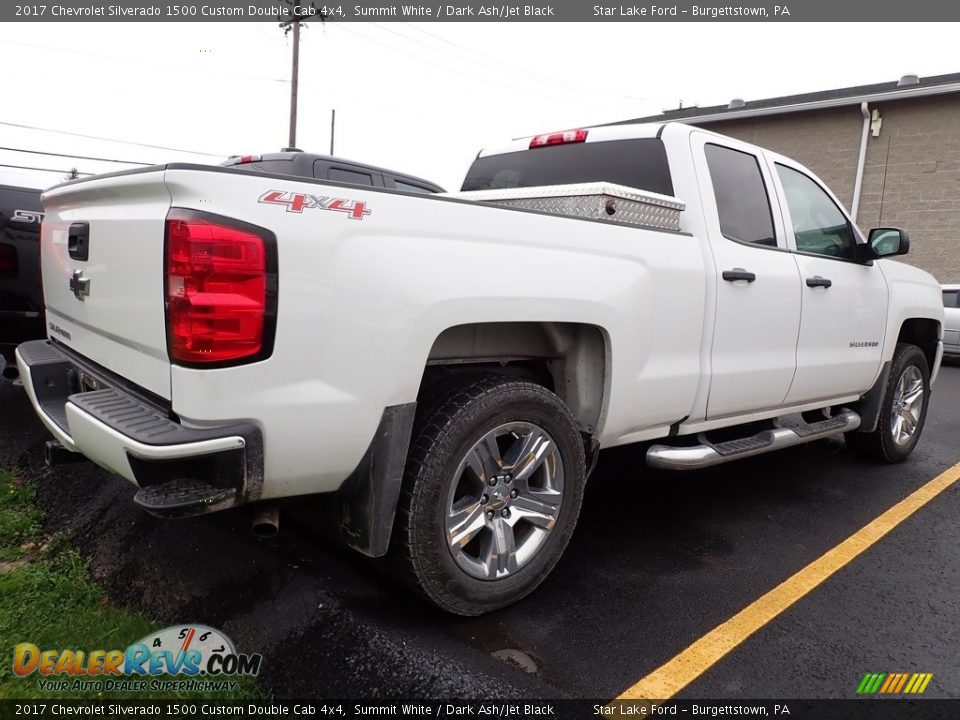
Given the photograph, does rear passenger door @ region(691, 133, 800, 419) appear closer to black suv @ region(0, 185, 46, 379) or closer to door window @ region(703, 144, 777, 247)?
door window @ region(703, 144, 777, 247)

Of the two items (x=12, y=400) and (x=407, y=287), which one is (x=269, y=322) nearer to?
(x=407, y=287)

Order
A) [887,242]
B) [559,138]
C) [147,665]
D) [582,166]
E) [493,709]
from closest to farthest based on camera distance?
[493,709] → [147,665] → [582,166] → [559,138] → [887,242]

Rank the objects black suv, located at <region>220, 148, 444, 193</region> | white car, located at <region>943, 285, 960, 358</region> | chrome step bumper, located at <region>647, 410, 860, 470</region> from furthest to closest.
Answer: white car, located at <region>943, 285, 960, 358</region>
black suv, located at <region>220, 148, 444, 193</region>
chrome step bumper, located at <region>647, 410, 860, 470</region>

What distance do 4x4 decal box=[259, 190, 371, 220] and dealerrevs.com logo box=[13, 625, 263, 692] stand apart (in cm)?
150

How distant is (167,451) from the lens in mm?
1832

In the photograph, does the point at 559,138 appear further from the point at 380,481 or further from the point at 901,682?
the point at 901,682

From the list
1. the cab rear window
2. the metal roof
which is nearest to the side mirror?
the cab rear window

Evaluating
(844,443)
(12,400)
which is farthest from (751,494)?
(12,400)

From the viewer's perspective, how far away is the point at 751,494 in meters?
4.24

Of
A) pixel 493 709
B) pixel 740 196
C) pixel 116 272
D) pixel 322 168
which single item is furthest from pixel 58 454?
pixel 322 168

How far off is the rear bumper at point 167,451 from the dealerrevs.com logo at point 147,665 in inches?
25.8

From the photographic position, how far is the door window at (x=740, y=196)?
3.51 m

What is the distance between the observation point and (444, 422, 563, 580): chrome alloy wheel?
248 cm

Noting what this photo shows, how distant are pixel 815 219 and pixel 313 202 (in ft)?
11.4
